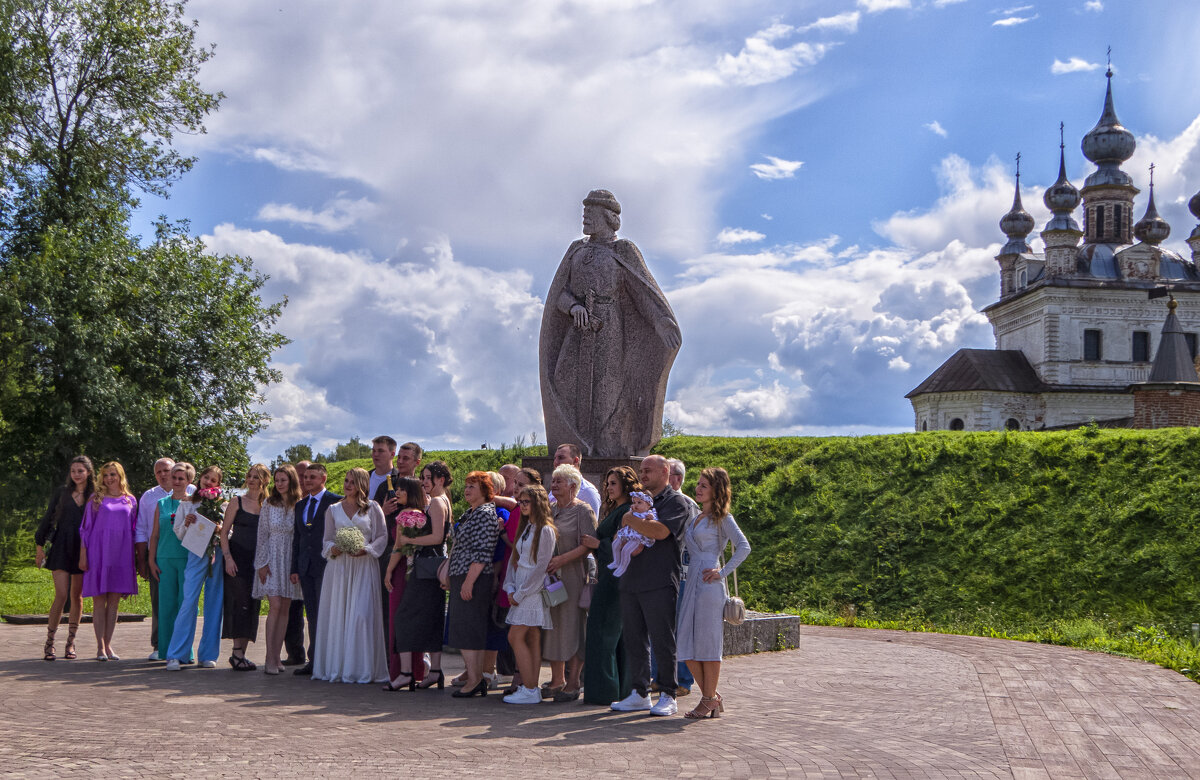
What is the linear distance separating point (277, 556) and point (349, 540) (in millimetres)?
1197

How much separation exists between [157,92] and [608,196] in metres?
18.0

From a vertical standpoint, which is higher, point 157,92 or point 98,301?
point 157,92

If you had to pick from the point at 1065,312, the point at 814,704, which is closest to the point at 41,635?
the point at 814,704

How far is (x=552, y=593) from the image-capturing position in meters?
8.35

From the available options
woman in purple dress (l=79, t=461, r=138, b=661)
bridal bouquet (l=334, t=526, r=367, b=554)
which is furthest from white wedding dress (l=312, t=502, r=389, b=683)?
woman in purple dress (l=79, t=461, r=138, b=661)

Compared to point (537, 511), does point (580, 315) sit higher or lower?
higher

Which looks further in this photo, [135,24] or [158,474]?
[135,24]

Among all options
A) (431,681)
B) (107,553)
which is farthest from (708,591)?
(107,553)

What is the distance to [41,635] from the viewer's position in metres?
12.9

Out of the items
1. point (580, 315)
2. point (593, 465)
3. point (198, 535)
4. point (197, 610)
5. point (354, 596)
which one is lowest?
point (197, 610)

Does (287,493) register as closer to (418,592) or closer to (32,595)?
(418,592)

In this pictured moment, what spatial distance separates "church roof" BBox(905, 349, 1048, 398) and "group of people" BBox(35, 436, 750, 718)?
1851 inches

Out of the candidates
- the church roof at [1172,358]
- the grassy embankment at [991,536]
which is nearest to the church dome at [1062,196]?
the church roof at [1172,358]

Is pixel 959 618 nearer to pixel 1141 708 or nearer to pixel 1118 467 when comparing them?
pixel 1118 467
